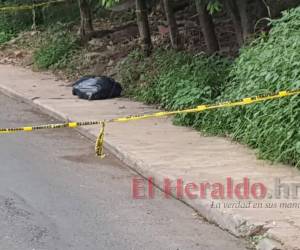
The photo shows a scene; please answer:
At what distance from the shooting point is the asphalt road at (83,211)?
5.73 m

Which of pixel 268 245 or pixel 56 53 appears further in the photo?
pixel 56 53

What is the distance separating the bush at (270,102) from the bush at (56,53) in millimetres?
9091

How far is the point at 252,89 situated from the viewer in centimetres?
905

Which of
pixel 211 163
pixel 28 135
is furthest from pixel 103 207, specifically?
pixel 28 135

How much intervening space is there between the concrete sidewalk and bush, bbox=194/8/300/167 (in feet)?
0.72

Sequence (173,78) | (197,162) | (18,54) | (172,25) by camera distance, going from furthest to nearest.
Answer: (18,54) → (172,25) → (173,78) → (197,162)

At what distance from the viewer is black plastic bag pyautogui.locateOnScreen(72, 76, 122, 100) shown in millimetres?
13773

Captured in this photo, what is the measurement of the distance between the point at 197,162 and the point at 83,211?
6.19 feet

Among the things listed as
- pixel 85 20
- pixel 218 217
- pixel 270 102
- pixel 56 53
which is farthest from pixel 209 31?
pixel 218 217

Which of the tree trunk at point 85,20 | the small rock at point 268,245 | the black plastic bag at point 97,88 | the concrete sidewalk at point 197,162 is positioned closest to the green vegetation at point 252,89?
the concrete sidewalk at point 197,162

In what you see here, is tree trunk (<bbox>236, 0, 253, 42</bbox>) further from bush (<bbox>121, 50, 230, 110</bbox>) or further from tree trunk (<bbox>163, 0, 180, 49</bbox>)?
tree trunk (<bbox>163, 0, 180, 49</bbox>)

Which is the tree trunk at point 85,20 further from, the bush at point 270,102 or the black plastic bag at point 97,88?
the bush at point 270,102

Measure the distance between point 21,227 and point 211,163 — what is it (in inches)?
104

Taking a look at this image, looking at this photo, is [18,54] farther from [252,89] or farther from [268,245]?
[268,245]
